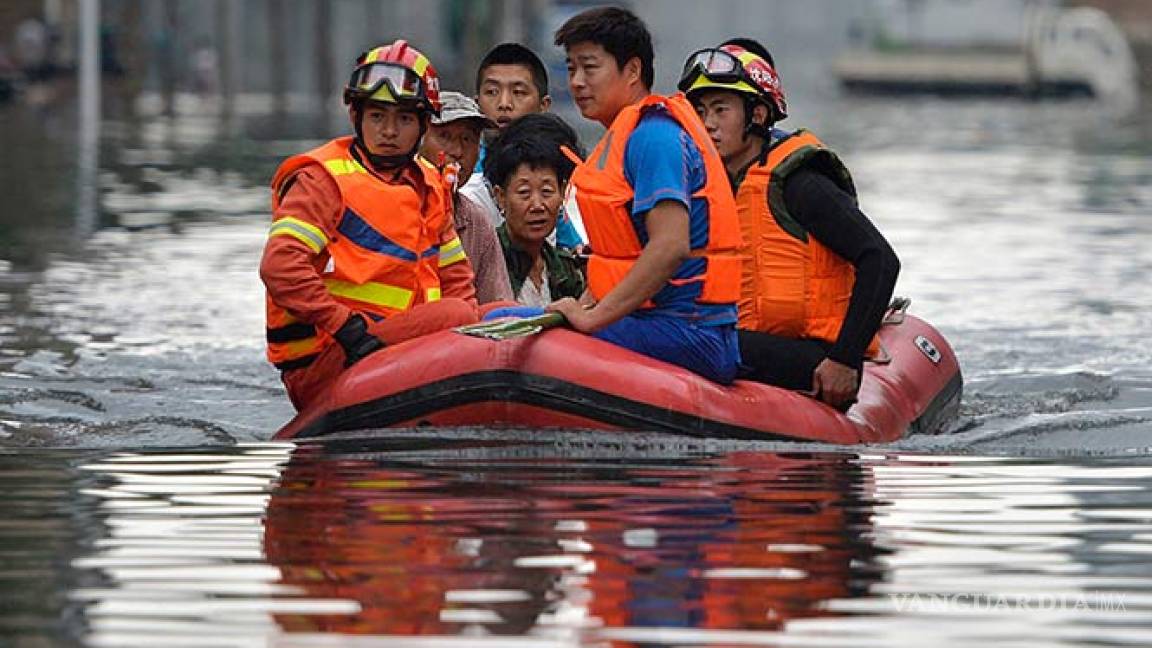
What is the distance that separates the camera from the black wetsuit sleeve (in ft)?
37.2

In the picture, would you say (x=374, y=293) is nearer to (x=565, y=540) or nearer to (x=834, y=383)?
(x=834, y=383)

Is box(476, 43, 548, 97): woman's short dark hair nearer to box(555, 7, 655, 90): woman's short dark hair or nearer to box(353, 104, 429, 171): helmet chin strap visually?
box(353, 104, 429, 171): helmet chin strap

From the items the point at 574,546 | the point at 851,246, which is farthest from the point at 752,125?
the point at 574,546

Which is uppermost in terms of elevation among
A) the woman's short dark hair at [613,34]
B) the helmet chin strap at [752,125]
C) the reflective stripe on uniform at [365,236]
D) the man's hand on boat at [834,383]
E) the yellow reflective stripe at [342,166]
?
the woman's short dark hair at [613,34]

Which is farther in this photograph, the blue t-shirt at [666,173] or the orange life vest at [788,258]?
the orange life vest at [788,258]

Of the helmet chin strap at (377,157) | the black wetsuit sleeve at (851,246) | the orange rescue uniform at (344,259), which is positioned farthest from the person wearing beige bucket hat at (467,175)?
the black wetsuit sleeve at (851,246)

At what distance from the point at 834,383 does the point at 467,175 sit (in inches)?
77.4

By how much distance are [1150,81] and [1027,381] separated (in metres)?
70.1

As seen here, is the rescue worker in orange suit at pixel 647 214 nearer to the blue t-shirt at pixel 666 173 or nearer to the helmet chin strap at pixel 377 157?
the blue t-shirt at pixel 666 173

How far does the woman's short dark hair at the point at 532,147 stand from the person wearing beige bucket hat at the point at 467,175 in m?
0.23

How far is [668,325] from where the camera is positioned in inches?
440

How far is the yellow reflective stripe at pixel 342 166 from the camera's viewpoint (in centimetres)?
1126

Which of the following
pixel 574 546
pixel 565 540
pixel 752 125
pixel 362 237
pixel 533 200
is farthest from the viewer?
pixel 533 200

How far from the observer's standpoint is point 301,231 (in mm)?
11070
